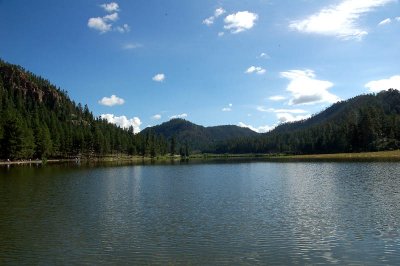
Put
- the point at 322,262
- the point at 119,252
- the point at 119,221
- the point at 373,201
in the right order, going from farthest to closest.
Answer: the point at 373,201, the point at 119,221, the point at 119,252, the point at 322,262

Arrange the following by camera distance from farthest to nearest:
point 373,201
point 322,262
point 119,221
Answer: point 373,201 < point 119,221 < point 322,262

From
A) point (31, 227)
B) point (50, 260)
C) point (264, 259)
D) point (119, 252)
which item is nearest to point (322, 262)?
point (264, 259)

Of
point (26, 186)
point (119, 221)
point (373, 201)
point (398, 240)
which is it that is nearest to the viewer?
point (398, 240)

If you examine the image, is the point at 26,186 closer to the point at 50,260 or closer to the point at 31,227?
the point at 31,227

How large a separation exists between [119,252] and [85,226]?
27.8ft

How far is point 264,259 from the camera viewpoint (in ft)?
69.3

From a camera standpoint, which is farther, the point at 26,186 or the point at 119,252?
the point at 26,186

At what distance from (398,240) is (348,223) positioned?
5.64 metres

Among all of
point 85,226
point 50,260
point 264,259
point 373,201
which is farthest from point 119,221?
point 373,201

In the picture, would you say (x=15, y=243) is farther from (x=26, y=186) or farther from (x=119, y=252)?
(x=26, y=186)

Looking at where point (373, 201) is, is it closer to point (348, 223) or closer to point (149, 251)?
point (348, 223)

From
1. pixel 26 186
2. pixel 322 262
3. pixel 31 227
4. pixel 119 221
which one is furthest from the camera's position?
pixel 26 186

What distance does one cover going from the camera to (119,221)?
3228 centimetres

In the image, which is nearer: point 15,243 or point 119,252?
point 119,252
